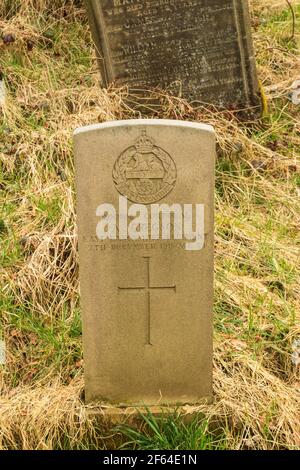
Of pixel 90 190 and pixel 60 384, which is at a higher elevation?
pixel 90 190

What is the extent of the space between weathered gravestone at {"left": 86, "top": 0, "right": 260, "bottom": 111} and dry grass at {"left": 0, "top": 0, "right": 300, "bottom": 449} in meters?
0.14

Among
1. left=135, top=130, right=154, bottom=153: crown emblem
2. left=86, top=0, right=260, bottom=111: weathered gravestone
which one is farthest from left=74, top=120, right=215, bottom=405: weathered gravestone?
left=86, top=0, right=260, bottom=111: weathered gravestone

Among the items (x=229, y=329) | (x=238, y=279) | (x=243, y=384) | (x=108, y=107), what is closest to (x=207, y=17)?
(x=108, y=107)

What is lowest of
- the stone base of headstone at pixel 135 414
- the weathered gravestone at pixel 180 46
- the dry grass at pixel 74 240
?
the stone base of headstone at pixel 135 414

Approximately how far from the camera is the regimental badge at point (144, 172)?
10.4 feet

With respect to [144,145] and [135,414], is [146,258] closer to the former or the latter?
[144,145]

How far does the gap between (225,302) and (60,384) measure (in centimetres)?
94

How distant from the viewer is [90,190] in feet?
10.5

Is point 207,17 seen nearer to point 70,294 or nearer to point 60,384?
point 70,294

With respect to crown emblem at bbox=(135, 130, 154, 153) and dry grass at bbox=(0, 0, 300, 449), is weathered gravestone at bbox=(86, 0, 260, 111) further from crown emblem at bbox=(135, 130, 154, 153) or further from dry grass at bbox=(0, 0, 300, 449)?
crown emblem at bbox=(135, 130, 154, 153)

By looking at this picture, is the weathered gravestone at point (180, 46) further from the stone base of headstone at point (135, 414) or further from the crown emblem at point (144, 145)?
the stone base of headstone at point (135, 414)

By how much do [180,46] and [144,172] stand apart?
7.45ft

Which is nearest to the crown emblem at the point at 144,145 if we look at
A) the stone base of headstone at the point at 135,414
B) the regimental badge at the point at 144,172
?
the regimental badge at the point at 144,172

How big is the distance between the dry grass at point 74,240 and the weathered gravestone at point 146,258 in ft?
0.71
